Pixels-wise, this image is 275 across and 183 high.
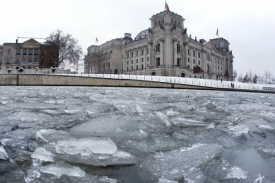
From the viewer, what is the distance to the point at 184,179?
6.26ft

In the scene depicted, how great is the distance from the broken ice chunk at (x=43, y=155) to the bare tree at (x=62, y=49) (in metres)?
52.0

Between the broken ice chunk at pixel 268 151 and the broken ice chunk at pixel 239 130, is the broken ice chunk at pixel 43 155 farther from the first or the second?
the broken ice chunk at pixel 239 130

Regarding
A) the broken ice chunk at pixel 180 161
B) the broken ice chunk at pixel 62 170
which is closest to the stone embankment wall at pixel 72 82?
the broken ice chunk at pixel 180 161

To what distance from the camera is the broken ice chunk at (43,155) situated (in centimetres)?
221

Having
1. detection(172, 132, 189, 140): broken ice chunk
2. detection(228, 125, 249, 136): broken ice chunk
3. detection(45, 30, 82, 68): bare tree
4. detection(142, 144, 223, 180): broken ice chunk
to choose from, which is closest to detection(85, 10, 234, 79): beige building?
detection(45, 30, 82, 68): bare tree

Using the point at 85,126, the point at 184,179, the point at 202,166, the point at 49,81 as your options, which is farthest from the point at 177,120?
the point at 49,81

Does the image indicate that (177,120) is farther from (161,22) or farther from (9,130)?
(161,22)

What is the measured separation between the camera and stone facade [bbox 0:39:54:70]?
76.9m

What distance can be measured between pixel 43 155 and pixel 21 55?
8720 centimetres

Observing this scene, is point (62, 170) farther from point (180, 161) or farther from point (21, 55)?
point (21, 55)

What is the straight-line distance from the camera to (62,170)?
1971 mm

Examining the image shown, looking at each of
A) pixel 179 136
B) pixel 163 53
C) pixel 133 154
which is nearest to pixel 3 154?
pixel 133 154

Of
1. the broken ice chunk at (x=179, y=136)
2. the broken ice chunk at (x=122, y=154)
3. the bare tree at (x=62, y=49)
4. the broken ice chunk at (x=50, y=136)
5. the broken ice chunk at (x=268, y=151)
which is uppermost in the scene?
the bare tree at (x=62, y=49)

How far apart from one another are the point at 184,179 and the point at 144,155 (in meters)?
0.66
